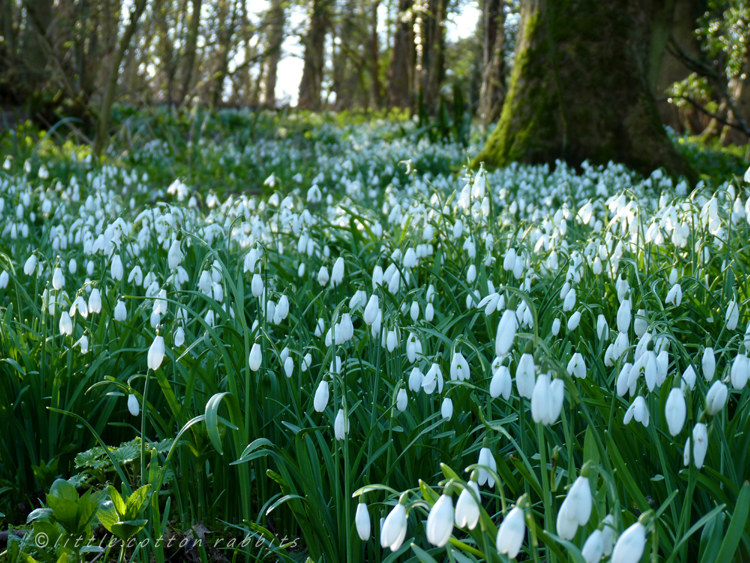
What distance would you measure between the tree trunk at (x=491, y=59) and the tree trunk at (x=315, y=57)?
13.5ft

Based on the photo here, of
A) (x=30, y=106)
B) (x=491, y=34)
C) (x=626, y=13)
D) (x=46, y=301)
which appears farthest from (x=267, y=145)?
(x=46, y=301)

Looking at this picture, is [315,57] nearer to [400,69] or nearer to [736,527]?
[400,69]

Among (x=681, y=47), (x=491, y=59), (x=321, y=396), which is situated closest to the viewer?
(x=321, y=396)

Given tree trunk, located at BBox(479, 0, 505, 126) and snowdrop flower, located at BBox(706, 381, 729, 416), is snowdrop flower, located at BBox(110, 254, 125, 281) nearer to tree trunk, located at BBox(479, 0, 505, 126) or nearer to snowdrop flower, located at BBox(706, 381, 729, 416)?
snowdrop flower, located at BBox(706, 381, 729, 416)

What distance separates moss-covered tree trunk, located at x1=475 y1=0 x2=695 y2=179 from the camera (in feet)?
24.1

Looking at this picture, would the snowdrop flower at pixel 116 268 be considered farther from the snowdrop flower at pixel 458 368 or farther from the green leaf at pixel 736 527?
the green leaf at pixel 736 527

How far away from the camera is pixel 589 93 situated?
737 cm

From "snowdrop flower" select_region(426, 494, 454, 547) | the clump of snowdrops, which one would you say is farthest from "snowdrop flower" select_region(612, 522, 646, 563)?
"snowdrop flower" select_region(426, 494, 454, 547)

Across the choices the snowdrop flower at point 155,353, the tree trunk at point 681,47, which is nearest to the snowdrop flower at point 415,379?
the snowdrop flower at point 155,353

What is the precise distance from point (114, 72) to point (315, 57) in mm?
12612

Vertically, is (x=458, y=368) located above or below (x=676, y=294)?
below

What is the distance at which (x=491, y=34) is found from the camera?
1547 cm

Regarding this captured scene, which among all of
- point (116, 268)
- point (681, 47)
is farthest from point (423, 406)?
point (681, 47)
